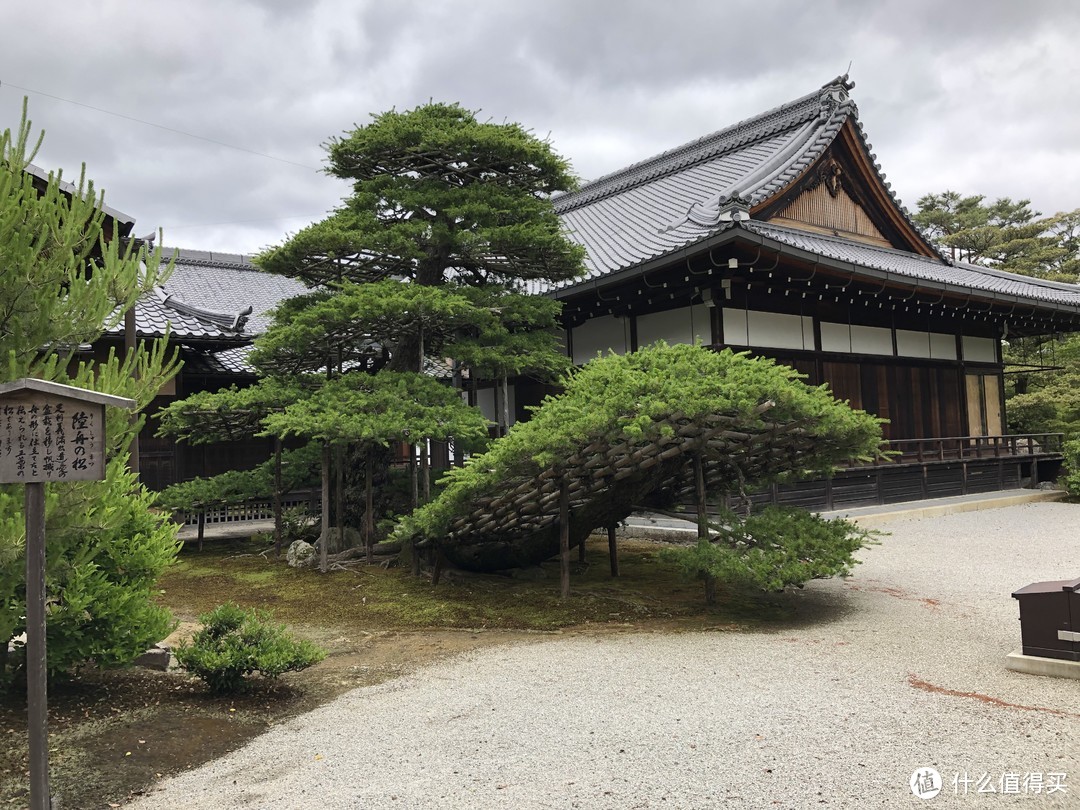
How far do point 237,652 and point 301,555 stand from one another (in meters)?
5.93

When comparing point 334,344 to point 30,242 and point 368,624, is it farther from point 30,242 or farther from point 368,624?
point 30,242

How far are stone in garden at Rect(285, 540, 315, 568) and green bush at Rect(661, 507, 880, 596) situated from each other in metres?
5.43

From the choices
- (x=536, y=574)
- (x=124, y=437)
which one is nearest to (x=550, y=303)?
(x=536, y=574)

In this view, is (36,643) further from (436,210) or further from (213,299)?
(213,299)

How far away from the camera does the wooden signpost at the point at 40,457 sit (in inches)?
133

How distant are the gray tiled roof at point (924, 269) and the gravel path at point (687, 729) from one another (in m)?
6.74

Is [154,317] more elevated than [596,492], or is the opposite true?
[154,317]

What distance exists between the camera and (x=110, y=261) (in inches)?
173

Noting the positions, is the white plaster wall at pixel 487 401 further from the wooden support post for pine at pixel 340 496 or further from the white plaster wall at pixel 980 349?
the white plaster wall at pixel 980 349

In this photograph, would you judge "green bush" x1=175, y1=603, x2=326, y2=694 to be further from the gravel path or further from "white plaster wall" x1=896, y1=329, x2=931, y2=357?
"white plaster wall" x1=896, y1=329, x2=931, y2=357

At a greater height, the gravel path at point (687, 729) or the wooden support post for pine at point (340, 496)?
the wooden support post for pine at point (340, 496)

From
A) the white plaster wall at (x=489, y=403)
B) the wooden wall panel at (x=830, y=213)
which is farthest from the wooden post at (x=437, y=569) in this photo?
the wooden wall panel at (x=830, y=213)

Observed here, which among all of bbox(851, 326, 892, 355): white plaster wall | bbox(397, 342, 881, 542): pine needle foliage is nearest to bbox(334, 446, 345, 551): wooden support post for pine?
bbox(397, 342, 881, 542): pine needle foliage

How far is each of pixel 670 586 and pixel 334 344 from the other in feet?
17.6
